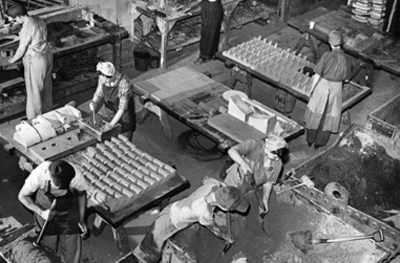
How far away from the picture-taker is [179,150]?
9.53 meters

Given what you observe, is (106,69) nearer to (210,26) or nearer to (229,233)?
(229,233)

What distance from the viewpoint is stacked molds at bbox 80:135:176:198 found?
720 cm

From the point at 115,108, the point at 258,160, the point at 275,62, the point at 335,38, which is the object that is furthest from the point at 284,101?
the point at 258,160

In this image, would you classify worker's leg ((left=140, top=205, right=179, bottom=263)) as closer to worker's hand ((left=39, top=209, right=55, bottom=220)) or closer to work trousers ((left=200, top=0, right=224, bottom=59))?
worker's hand ((left=39, top=209, right=55, bottom=220))

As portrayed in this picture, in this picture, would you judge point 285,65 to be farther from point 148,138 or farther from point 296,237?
point 296,237

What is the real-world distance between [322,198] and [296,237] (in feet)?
1.73

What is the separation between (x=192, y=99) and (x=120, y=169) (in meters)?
2.10

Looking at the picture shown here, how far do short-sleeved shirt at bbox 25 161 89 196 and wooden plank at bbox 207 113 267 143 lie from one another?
2531 mm

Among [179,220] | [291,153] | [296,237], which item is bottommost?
[291,153]

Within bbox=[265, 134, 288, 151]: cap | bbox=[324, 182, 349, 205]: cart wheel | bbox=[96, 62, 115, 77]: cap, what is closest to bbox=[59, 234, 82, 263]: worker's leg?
bbox=[96, 62, 115, 77]: cap

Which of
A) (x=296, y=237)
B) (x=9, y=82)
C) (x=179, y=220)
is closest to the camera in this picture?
(x=179, y=220)

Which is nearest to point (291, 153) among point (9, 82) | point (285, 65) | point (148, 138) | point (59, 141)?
point (285, 65)

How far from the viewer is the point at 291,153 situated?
31.9ft

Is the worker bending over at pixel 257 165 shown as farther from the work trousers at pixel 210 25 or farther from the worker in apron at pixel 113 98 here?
the work trousers at pixel 210 25
